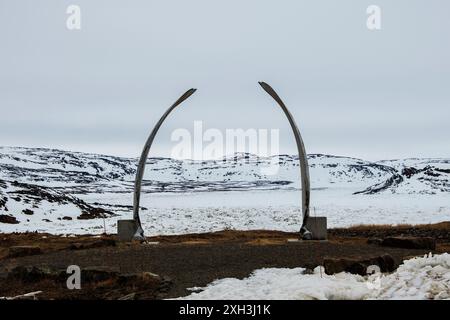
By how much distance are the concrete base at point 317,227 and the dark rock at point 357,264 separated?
7.72m

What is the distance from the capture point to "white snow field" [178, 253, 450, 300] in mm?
9305

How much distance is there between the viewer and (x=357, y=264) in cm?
1141

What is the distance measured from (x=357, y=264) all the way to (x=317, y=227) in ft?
27.7

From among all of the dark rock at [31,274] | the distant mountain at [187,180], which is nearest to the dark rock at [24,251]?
the dark rock at [31,274]

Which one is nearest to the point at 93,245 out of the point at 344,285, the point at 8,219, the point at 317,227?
the point at 317,227

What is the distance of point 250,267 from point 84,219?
30.8 meters

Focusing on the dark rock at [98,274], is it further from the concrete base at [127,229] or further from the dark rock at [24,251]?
the concrete base at [127,229]

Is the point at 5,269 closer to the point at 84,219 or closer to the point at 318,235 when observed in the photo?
the point at 318,235

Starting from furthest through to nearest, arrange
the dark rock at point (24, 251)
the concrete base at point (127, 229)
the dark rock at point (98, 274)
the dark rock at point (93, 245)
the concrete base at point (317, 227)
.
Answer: the concrete base at point (127, 229) → the concrete base at point (317, 227) → the dark rock at point (93, 245) → the dark rock at point (24, 251) → the dark rock at point (98, 274)

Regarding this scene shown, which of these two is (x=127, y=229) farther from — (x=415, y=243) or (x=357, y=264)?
(x=357, y=264)

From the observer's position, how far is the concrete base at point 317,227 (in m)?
19.8

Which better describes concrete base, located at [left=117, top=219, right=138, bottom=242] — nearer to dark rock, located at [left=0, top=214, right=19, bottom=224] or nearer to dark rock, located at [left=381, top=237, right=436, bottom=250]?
dark rock, located at [left=381, top=237, right=436, bottom=250]

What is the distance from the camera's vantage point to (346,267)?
11.5 metres
